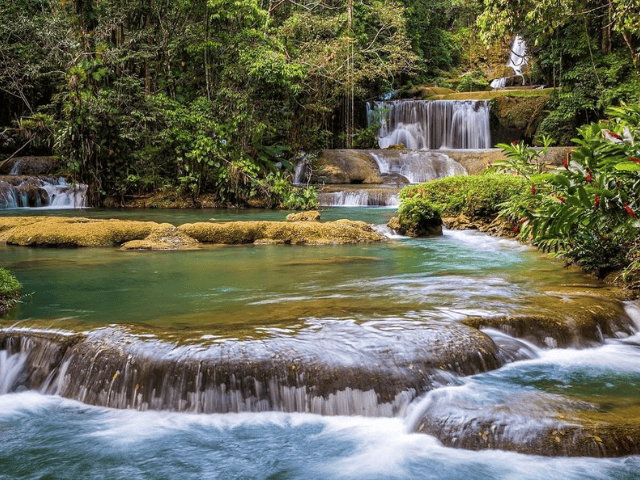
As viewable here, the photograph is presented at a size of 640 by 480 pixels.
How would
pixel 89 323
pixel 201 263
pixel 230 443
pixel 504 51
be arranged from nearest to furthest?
pixel 230 443 < pixel 89 323 < pixel 201 263 < pixel 504 51

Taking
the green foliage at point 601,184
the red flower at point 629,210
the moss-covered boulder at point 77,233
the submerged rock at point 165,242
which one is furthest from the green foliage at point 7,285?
the red flower at point 629,210

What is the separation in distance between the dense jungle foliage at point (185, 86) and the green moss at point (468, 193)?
472 centimetres

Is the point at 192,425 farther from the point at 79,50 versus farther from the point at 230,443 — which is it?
the point at 79,50

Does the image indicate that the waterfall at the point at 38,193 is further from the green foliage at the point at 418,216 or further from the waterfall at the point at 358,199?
the green foliage at the point at 418,216

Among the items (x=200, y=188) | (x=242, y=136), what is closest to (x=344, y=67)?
(x=242, y=136)

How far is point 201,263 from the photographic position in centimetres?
922

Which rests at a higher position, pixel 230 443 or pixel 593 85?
pixel 593 85

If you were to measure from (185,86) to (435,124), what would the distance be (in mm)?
10911

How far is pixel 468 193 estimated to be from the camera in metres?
13.3

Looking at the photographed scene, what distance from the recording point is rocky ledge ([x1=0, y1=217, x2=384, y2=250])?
1089cm

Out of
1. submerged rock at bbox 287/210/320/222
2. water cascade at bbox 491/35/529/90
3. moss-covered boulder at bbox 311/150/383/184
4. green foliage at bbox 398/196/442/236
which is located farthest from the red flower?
water cascade at bbox 491/35/529/90

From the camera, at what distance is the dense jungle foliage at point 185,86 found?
1825cm

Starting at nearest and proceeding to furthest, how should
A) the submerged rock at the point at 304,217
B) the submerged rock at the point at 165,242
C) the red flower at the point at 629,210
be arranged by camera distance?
1. the red flower at the point at 629,210
2. the submerged rock at the point at 165,242
3. the submerged rock at the point at 304,217

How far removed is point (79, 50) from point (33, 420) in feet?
53.5
